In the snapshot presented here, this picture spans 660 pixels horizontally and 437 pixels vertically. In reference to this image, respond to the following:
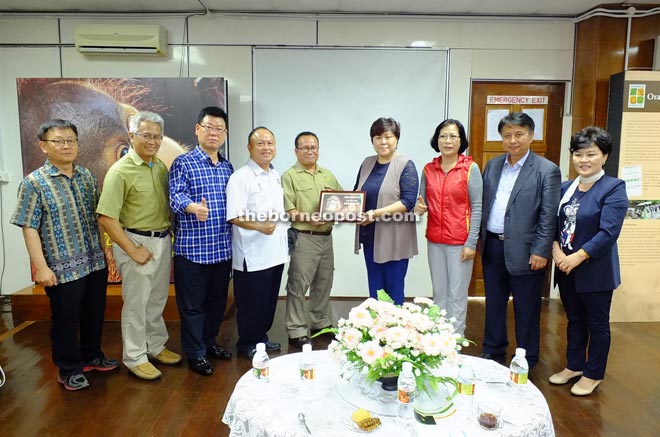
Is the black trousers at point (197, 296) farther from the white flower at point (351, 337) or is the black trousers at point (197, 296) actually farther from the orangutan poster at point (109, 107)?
the orangutan poster at point (109, 107)

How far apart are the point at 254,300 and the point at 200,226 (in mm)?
607

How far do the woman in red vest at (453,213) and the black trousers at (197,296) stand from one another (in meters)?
1.40

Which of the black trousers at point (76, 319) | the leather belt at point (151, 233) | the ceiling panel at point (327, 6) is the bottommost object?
the black trousers at point (76, 319)

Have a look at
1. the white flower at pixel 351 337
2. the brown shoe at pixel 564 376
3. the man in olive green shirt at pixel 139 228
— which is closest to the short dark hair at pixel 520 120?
the brown shoe at pixel 564 376

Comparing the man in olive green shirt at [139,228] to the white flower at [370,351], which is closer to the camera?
the white flower at [370,351]

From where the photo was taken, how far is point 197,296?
108 inches

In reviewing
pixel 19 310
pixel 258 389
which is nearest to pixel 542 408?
pixel 258 389

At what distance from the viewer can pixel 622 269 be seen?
3.74 m

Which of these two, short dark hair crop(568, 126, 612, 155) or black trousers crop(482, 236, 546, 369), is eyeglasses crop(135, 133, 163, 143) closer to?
black trousers crop(482, 236, 546, 369)

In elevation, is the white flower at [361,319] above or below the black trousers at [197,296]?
above

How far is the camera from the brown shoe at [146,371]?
271 cm

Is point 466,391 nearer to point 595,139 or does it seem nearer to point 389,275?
point 389,275

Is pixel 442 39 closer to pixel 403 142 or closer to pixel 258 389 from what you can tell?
pixel 403 142

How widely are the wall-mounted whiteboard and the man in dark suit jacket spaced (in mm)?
1507
